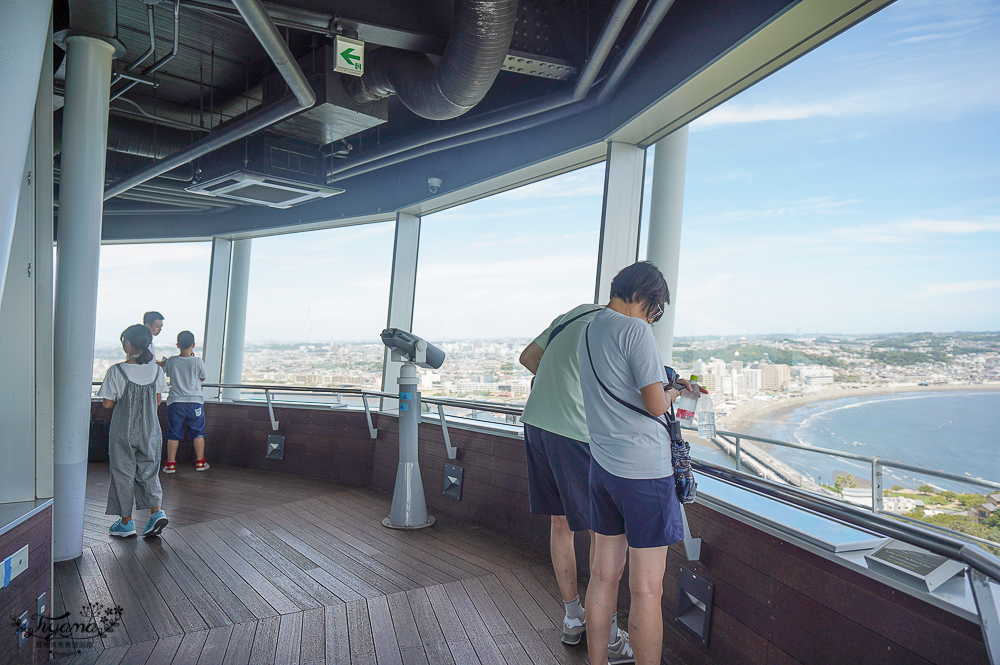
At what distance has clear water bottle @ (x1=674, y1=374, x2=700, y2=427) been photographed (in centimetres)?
192

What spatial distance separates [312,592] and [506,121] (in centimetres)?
A: 333

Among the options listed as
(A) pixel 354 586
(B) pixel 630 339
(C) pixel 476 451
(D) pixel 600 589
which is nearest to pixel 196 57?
(C) pixel 476 451

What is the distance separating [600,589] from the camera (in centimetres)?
205

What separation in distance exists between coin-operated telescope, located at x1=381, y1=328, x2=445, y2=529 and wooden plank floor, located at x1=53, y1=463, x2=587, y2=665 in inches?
6.4

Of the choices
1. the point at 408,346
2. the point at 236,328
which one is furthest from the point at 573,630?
the point at 236,328

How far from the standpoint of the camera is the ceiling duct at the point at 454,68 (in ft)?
8.63

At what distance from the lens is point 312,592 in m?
3.05

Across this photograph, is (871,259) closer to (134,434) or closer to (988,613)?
(988,613)

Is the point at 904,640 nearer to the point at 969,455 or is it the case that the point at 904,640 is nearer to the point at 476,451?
the point at 969,455

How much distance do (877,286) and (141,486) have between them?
4.41 metres

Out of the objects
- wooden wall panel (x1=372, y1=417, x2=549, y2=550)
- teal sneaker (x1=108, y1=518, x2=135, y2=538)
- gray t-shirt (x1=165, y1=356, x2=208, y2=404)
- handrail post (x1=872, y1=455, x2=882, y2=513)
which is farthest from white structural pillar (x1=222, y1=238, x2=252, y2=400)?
handrail post (x1=872, y1=455, x2=882, y2=513)

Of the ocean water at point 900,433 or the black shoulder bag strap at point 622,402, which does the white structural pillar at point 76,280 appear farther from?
the ocean water at point 900,433

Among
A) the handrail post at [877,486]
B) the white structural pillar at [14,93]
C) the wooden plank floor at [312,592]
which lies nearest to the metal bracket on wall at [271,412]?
the wooden plank floor at [312,592]

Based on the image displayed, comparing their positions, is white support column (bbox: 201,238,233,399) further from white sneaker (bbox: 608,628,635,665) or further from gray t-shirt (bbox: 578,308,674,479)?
gray t-shirt (bbox: 578,308,674,479)
